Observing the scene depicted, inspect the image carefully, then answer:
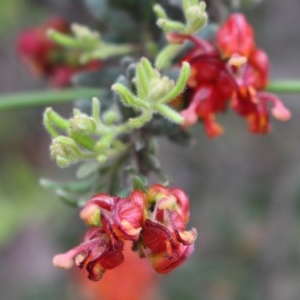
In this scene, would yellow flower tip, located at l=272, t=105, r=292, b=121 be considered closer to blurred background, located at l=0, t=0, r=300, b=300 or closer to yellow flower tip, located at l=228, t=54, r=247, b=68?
yellow flower tip, located at l=228, t=54, r=247, b=68

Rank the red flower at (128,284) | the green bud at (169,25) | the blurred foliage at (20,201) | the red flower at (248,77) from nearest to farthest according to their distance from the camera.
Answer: the green bud at (169,25), the red flower at (248,77), the red flower at (128,284), the blurred foliage at (20,201)

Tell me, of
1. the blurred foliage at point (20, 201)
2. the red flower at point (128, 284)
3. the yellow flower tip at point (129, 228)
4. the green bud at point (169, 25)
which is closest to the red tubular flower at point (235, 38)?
the green bud at point (169, 25)

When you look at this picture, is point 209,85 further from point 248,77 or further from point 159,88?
point 159,88

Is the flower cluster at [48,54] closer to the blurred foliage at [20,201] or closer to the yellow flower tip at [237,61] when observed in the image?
the yellow flower tip at [237,61]

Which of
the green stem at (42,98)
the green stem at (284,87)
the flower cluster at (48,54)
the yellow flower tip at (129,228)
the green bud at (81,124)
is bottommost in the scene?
the flower cluster at (48,54)

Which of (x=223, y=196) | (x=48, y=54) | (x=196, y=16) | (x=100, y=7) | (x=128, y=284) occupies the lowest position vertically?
(x=128, y=284)

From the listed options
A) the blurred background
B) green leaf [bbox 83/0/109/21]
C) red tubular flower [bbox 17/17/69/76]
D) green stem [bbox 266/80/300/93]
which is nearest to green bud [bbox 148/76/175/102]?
green stem [bbox 266/80/300/93]

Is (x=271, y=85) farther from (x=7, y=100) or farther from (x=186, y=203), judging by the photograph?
(x=7, y=100)

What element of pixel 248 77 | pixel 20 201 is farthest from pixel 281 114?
pixel 20 201
